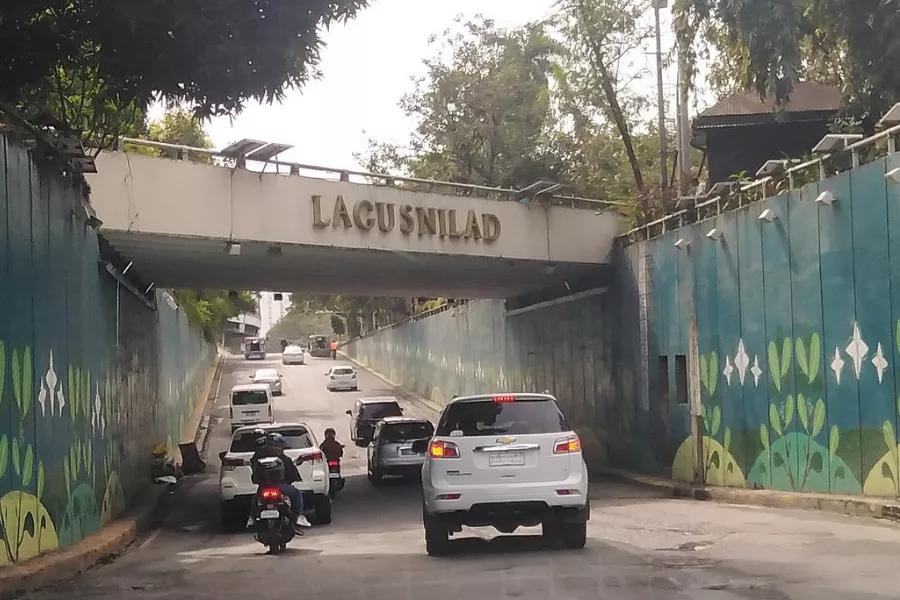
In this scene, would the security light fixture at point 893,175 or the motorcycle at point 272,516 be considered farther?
the security light fixture at point 893,175

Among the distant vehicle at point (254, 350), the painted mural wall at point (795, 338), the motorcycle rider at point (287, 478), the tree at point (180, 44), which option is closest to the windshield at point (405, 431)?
the painted mural wall at point (795, 338)

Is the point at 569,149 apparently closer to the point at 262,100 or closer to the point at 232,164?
the point at 232,164

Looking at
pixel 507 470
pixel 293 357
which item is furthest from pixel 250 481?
pixel 293 357

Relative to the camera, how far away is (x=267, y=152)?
21141mm

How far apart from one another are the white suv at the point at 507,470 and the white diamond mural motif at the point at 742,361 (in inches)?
325

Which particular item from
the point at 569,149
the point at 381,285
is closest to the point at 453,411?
the point at 381,285

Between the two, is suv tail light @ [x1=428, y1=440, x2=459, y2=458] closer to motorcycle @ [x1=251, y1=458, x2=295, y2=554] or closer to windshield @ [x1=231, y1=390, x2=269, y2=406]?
motorcycle @ [x1=251, y1=458, x2=295, y2=554]

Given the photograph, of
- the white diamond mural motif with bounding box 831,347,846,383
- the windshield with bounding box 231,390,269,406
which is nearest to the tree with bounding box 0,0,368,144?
the white diamond mural motif with bounding box 831,347,846,383

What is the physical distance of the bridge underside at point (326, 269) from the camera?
886 inches

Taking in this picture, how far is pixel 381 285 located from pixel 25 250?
20.9 meters

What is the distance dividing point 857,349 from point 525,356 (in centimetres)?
1972

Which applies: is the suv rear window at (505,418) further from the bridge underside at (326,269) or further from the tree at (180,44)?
the bridge underside at (326,269)

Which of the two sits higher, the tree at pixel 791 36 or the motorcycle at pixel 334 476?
the tree at pixel 791 36

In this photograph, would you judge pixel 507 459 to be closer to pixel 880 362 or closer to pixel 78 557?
pixel 78 557
